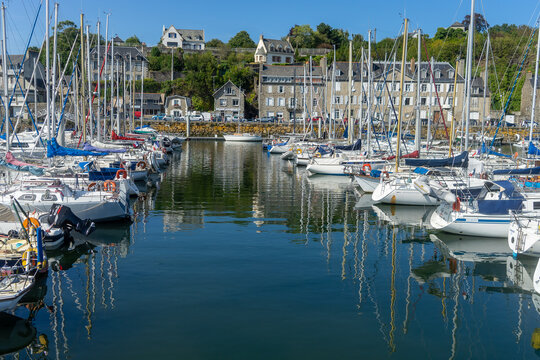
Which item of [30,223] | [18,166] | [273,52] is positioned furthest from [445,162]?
[273,52]

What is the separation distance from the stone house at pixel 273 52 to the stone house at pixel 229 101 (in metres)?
25.7

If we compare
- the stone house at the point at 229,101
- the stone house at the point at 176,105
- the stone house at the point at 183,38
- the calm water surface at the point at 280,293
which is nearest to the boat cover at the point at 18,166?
the calm water surface at the point at 280,293

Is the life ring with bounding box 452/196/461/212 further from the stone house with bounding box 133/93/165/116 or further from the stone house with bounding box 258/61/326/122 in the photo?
the stone house with bounding box 133/93/165/116

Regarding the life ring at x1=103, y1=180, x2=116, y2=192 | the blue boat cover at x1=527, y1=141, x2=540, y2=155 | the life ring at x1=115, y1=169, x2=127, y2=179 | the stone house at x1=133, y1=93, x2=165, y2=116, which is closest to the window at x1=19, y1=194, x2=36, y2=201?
the life ring at x1=103, y1=180, x2=116, y2=192

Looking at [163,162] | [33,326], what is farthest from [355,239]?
[163,162]

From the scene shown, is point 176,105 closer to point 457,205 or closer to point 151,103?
point 151,103

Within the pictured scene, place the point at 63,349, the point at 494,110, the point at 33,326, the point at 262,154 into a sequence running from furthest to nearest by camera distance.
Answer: the point at 494,110, the point at 262,154, the point at 33,326, the point at 63,349

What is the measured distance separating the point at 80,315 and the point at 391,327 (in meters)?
7.92

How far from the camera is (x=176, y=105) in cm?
10425

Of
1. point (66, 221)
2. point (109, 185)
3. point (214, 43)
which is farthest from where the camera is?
point (214, 43)

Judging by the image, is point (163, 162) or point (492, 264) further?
point (163, 162)

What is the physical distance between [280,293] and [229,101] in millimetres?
89517

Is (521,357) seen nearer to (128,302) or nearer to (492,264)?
(492,264)

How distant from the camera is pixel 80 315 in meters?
14.7
